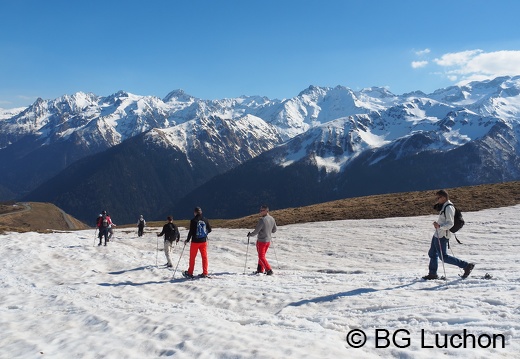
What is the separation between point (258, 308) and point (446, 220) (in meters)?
7.00

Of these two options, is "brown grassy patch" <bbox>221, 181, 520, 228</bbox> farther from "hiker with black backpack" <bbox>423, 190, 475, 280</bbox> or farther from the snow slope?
"hiker with black backpack" <bbox>423, 190, 475, 280</bbox>

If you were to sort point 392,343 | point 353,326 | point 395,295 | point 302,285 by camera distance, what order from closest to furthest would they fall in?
point 392,343 < point 353,326 < point 395,295 < point 302,285

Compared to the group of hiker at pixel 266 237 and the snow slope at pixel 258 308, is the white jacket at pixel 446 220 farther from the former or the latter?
the snow slope at pixel 258 308

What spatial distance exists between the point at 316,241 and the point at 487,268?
555 inches

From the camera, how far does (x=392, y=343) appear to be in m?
9.03

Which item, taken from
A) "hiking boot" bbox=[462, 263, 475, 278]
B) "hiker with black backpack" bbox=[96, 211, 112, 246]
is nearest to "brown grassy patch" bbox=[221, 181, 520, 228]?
"hiker with black backpack" bbox=[96, 211, 112, 246]

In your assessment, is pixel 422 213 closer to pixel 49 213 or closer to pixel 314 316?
pixel 314 316

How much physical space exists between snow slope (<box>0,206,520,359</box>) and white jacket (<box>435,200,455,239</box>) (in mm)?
1632

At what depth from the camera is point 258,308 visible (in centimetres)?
1297

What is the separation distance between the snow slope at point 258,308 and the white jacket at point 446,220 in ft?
5.35

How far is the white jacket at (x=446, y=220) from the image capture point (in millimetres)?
14125

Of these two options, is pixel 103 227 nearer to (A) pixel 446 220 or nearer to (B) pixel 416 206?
(A) pixel 446 220

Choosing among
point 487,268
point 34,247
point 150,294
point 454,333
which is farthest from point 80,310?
point 34,247

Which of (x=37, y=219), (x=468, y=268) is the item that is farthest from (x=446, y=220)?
(x=37, y=219)
